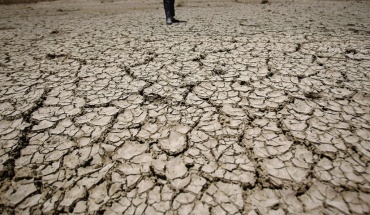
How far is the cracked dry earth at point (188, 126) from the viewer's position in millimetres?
999

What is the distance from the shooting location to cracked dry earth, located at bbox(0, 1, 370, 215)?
100 cm

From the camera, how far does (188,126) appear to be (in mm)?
1417

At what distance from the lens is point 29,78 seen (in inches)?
79.0

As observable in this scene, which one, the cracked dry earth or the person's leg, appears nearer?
the cracked dry earth

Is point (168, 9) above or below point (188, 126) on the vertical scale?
above

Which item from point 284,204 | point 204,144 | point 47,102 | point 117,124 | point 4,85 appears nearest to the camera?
point 284,204

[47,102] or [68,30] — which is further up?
[68,30]

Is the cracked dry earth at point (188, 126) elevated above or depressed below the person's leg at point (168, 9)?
below

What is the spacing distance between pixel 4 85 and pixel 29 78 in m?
0.20

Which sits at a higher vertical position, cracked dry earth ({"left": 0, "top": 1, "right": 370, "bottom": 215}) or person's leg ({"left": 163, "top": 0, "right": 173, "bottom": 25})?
person's leg ({"left": 163, "top": 0, "right": 173, "bottom": 25})

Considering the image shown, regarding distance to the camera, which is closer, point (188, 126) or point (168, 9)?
point (188, 126)

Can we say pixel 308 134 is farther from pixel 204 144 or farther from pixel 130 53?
pixel 130 53

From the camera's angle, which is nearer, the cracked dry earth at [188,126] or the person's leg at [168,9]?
the cracked dry earth at [188,126]

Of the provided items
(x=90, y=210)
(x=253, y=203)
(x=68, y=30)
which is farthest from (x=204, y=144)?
(x=68, y=30)
